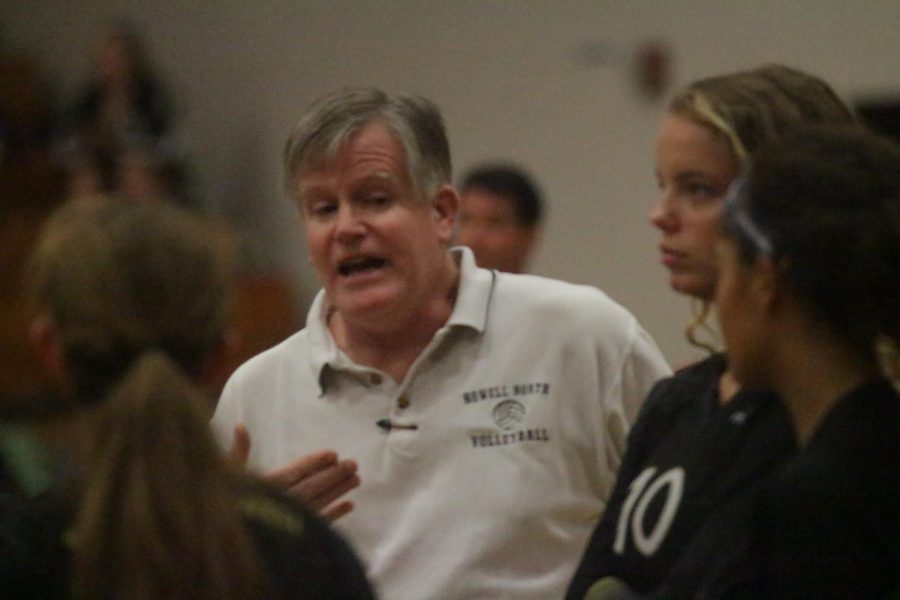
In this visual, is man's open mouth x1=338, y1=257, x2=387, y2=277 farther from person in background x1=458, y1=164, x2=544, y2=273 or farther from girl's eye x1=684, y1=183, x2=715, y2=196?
person in background x1=458, y1=164, x2=544, y2=273

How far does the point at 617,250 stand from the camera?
6879 mm

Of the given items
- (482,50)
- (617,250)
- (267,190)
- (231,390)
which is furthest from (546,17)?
(231,390)

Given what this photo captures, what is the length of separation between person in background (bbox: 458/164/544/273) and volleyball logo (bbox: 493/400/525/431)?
7.48ft

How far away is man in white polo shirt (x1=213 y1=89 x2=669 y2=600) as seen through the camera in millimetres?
2385

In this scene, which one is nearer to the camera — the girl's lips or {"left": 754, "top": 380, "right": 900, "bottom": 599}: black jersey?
{"left": 754, "top": 380, "right": 900, "bottom": 599}: black jersey

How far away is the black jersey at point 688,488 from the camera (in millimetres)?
1693

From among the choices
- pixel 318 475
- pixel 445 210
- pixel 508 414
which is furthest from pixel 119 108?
pixel 318 475

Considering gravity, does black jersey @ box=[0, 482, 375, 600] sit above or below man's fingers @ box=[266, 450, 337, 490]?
above

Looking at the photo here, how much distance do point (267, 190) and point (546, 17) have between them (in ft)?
6.82

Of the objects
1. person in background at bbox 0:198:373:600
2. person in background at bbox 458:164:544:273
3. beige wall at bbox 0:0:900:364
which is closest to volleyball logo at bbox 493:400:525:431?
person in background at bbox 0:198:373:600

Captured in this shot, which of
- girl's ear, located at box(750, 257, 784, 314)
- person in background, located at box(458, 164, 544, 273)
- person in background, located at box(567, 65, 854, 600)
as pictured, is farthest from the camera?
person in background, located at box(458, 164, 544, 273)

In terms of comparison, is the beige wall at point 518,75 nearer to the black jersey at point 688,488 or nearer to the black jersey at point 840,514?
the black jersey at point 688,488

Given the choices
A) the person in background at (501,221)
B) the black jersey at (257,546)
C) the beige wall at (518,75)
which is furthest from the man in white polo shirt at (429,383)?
the beige wall at (518,75)

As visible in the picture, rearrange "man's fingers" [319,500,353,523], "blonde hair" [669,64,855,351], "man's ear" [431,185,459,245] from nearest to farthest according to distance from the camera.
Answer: "blonde hair" [669,64,855,351] < "man's fingers" [319,500,353,523] < "man's ear" [431,185,459,245]
